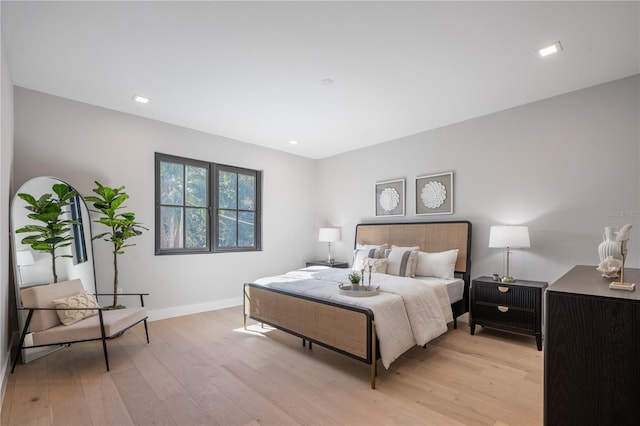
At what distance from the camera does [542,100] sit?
143 inches

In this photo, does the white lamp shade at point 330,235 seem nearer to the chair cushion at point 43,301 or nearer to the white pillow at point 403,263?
the white pillow at point 403,263

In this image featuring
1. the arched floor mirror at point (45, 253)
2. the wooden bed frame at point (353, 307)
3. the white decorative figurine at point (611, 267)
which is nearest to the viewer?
the white decorative figurine at point (611, 267)

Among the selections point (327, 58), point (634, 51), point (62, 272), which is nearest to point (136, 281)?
point (62, 272)

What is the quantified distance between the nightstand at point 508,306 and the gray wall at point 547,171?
1.55ft

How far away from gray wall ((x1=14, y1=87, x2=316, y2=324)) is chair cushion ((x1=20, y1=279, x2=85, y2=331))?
87 cm

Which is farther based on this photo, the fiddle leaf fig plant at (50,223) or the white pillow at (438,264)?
the white pillow at (438,264)

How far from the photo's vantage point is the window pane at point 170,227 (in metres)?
4.37

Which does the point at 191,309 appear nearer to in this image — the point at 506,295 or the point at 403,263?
the point at 403,263

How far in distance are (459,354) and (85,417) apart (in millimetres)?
3052

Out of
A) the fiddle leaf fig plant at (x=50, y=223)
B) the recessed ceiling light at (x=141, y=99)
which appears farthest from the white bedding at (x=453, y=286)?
the fiddle leaf fig plant at (x=50, y=223)

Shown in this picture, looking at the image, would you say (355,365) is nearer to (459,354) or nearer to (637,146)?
(459,354)

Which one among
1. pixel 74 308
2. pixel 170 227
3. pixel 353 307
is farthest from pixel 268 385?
pixel 170 227

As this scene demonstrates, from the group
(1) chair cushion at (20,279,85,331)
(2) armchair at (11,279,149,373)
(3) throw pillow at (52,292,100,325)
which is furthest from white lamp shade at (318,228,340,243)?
(1) chair cushion at (20,279,85,331)

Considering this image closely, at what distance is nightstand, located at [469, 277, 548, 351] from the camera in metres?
3.24
